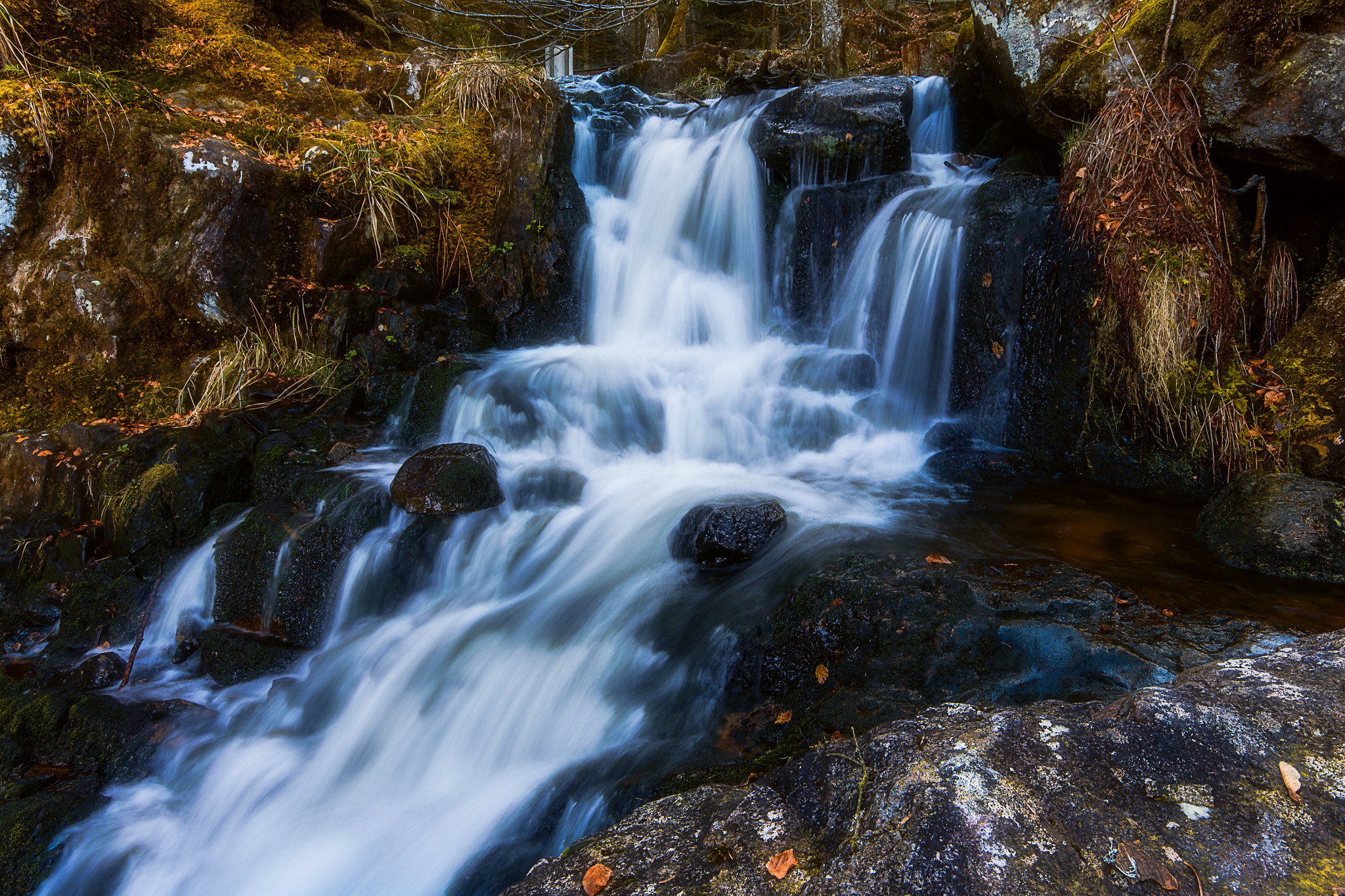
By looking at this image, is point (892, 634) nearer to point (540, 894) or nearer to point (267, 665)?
point (540, 894)

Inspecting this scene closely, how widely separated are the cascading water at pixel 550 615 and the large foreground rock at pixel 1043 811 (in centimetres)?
115

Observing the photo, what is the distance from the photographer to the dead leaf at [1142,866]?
1.36 meters

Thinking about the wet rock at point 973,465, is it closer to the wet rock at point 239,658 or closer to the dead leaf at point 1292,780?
the dead leaf at point 1292,780

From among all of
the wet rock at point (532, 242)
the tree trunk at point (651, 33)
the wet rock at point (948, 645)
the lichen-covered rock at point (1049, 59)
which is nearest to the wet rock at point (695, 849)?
the wet rock at point (948, 645)

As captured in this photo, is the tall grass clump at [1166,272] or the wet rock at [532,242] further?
the wet rock at [532,242]

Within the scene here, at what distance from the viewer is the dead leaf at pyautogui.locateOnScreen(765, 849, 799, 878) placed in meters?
1.52

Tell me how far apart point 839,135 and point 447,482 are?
533 cm

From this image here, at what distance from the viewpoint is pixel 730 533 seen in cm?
409

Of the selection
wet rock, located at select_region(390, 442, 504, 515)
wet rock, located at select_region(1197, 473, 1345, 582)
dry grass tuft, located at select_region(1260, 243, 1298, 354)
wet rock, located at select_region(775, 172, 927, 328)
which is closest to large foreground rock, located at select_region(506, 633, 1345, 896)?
wet rock, located at select_region(1197, 473, 1345, 582)

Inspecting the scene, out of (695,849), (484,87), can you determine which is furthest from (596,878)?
(484,87)

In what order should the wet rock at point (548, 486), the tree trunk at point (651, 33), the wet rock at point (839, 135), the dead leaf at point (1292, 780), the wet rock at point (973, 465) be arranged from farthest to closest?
the tree trunk at point (651, 33) → the wet rock at point (839, 135) → the wet rock at point (548, 486) → the wet rock at point (973, 465) → the dead leaf at point (1292, 780)

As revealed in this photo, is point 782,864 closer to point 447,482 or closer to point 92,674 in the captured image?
point 447,482

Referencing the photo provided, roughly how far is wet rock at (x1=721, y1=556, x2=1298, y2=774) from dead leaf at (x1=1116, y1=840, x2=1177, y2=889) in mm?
1022

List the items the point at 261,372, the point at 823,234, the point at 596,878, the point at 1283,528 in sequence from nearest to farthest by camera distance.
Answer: the point at 596,878 → the point at 1283,528 → the point at 261,372 → the point at 823,234
